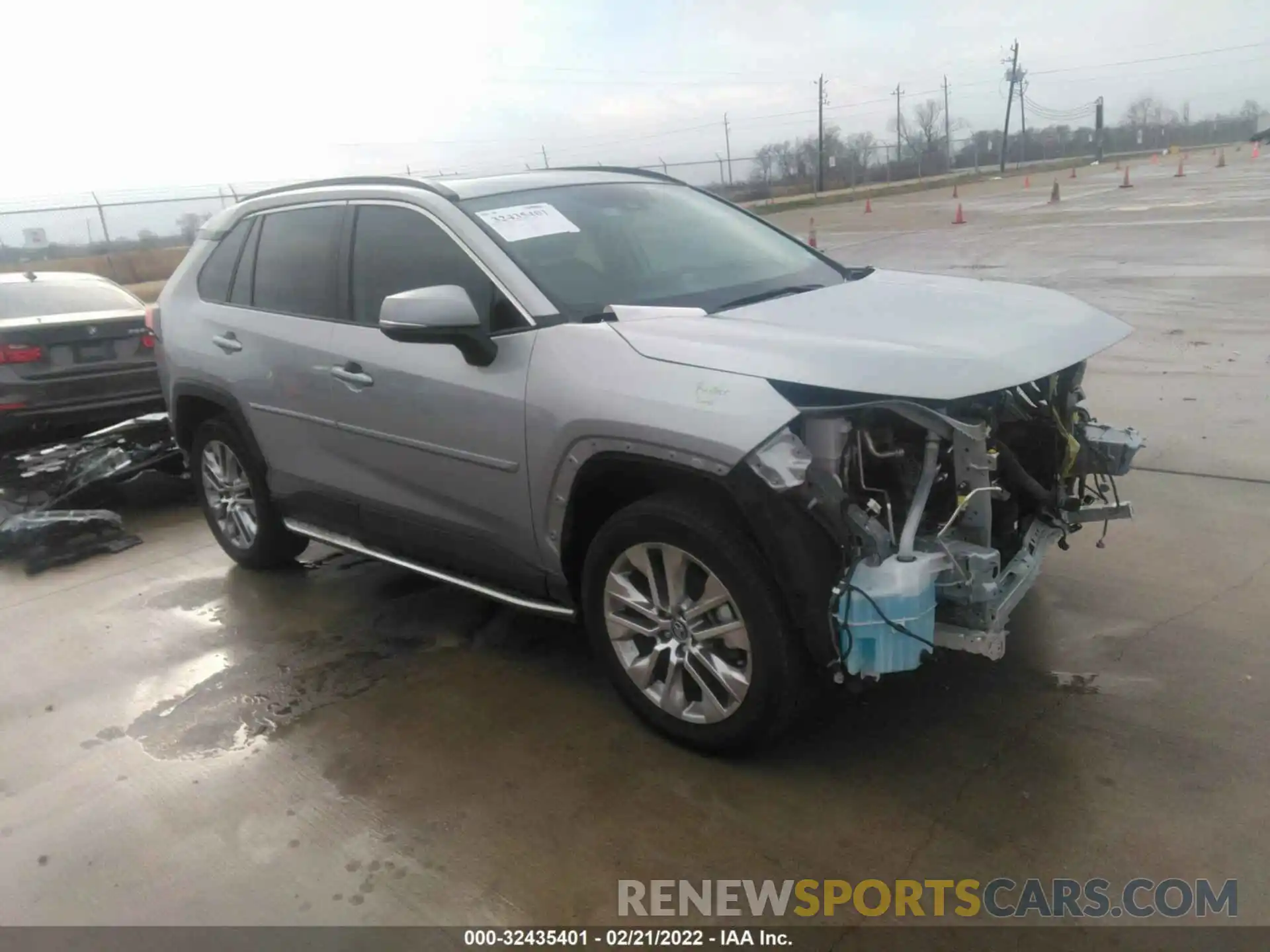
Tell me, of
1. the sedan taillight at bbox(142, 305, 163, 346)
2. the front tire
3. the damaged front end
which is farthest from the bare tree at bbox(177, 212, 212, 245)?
the damaged front end

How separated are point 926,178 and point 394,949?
60.8 m

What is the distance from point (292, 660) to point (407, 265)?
171cm

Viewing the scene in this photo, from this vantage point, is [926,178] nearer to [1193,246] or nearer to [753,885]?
[1193,246]

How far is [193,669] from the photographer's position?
14.1ft

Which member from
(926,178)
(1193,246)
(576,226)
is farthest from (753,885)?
(926,178)

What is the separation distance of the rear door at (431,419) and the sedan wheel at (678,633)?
445 mm

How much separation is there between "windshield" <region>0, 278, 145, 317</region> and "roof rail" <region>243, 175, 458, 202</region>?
3257 mm

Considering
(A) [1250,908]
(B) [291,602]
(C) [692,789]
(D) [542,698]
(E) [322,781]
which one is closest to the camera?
(A) [1250,908]

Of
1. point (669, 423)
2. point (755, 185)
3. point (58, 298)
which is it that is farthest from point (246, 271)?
point (755, 185)

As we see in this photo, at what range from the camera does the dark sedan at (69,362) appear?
22.2 feet

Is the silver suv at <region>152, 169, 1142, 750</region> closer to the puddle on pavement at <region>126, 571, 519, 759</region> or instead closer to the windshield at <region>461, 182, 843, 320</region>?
the windshield at <region>461, 182, 843, 320</region>

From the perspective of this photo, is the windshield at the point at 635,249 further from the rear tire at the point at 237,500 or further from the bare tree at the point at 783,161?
the bare tree at the point at 783,161

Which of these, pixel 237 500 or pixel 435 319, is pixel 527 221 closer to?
pixel 435 319

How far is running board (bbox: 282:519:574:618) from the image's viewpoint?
368 centimetres
